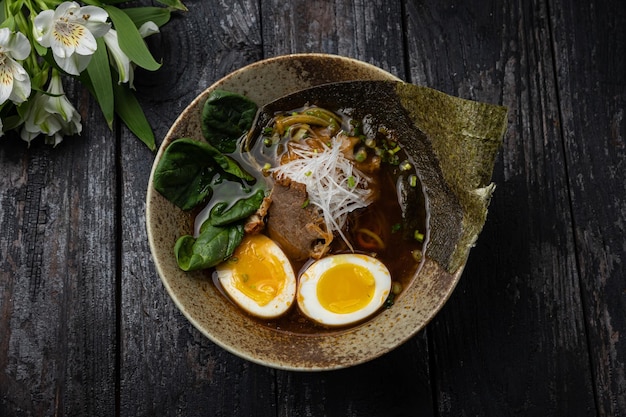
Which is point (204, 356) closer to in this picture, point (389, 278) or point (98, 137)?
point (389, 278)

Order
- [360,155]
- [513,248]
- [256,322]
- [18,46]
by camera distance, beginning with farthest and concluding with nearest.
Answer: [513,248]
[360,155]
[256,322]
[18,46]

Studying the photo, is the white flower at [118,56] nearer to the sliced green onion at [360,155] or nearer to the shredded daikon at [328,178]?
the shredded daikon at [328,178]

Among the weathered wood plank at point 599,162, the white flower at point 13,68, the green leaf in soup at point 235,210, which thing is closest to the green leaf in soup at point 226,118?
the green leaf in soup at point 235,210

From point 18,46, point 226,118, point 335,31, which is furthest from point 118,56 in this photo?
point 335,31

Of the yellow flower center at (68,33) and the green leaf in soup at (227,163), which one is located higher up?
the yellow flower center at (68,33)

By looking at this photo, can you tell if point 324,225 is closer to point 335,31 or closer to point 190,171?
point 190,171

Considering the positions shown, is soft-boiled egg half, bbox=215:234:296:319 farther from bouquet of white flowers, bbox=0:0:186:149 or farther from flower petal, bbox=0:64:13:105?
flower petal, bbox=0:64:13:105
